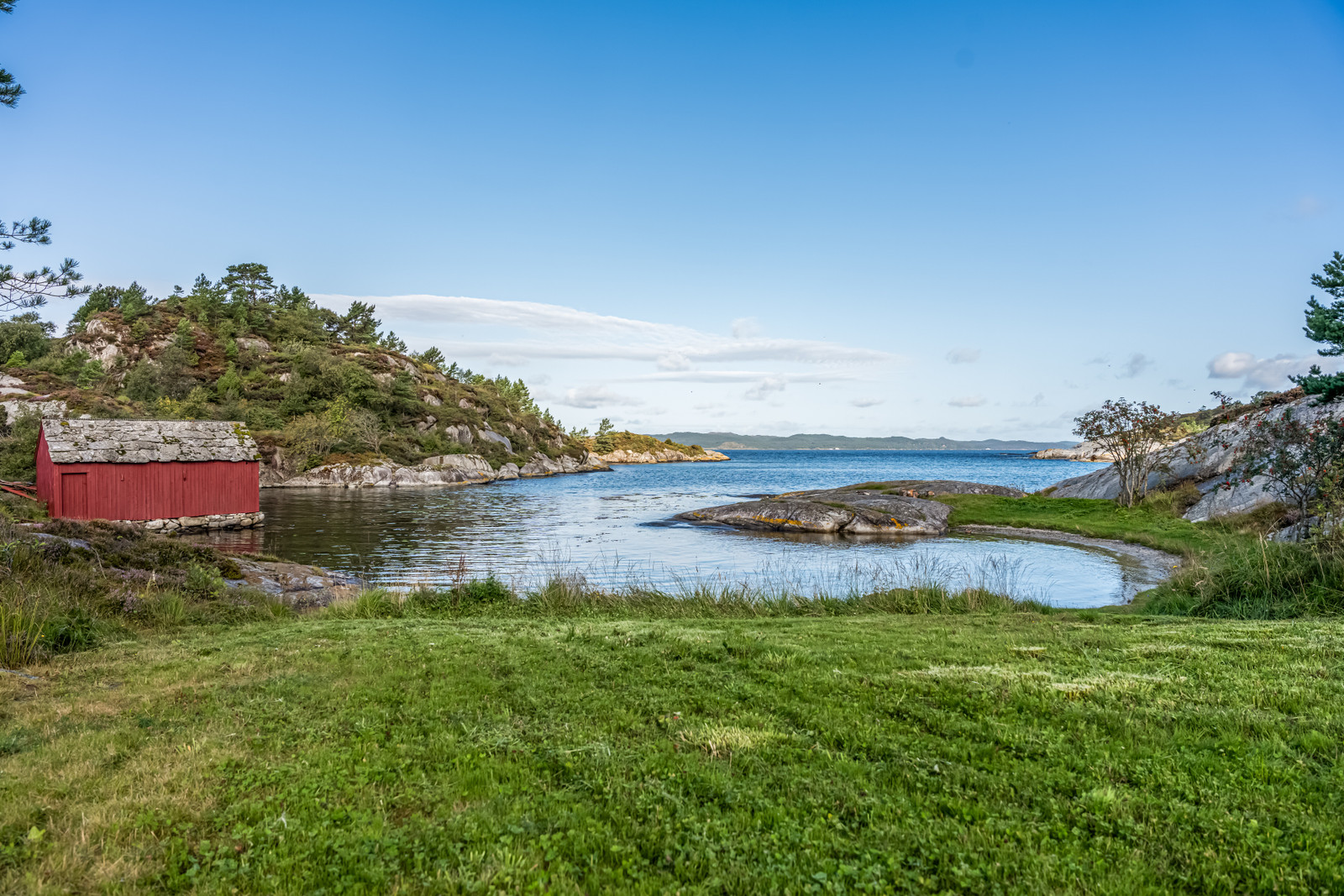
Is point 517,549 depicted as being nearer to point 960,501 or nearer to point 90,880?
point 960,501

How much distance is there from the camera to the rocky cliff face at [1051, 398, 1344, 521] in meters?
23.2

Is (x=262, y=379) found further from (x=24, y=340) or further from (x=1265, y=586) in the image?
(x=1265, y=586)

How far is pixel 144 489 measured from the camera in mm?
33844

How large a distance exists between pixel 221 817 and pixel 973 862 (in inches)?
169

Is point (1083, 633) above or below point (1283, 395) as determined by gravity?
below

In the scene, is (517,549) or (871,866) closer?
(871,866)

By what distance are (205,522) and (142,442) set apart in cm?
476

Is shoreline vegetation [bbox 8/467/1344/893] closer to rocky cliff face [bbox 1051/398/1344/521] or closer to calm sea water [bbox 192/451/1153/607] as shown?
calm sea water [bbox 192/451/1153/607]

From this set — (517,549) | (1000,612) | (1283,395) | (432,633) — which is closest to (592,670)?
(432,633)

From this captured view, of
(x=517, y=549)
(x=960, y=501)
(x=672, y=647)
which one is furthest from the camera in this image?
(x=960, y=501)

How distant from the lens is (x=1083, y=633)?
9367 millimetres

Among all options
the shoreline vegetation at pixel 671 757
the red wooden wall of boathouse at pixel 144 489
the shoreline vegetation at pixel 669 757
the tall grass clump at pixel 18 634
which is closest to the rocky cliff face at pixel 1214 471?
the shoreline vegetation at pixel 671 757

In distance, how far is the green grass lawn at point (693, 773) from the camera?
3.66 meters

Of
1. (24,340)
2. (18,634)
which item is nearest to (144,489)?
(18,634)
